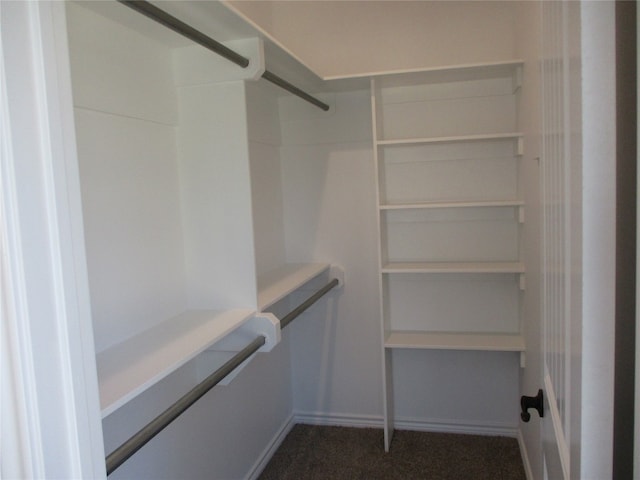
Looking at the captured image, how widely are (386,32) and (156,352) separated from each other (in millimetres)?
2240

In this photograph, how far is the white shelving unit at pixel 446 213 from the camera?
280 centimetres

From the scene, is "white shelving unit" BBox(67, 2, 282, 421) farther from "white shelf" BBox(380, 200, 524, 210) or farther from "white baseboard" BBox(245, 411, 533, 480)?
"white baseboard" BBox(245, 411, 533, 480)

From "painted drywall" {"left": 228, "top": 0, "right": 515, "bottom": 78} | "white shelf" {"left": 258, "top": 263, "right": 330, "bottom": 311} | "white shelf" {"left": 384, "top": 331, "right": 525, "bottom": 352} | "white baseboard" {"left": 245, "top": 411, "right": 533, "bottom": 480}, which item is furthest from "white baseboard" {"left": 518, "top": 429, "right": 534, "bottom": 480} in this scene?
"painted drywall" {"left": 228, "top": 0, "right": 515, "bottom": 78}

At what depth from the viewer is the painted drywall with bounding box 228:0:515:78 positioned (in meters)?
2.80

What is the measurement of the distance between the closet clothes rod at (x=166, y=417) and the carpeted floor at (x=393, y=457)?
1164mm

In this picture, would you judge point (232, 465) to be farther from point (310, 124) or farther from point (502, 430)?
point (310, 124)

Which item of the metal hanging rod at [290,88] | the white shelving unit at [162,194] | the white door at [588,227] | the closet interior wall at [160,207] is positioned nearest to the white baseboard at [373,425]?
the closet interior wall at [160,207]

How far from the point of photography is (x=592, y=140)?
2.12ft

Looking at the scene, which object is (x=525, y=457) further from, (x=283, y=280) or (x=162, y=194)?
(x=162, y=194)

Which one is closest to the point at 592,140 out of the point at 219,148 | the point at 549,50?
the point at 549,50

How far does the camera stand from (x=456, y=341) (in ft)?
9.32

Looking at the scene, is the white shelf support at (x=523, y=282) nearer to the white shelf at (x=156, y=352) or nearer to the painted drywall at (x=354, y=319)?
the painted drywall at (x=354, y=319)

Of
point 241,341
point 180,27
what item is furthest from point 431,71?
point 241,341

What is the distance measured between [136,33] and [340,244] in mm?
1738
